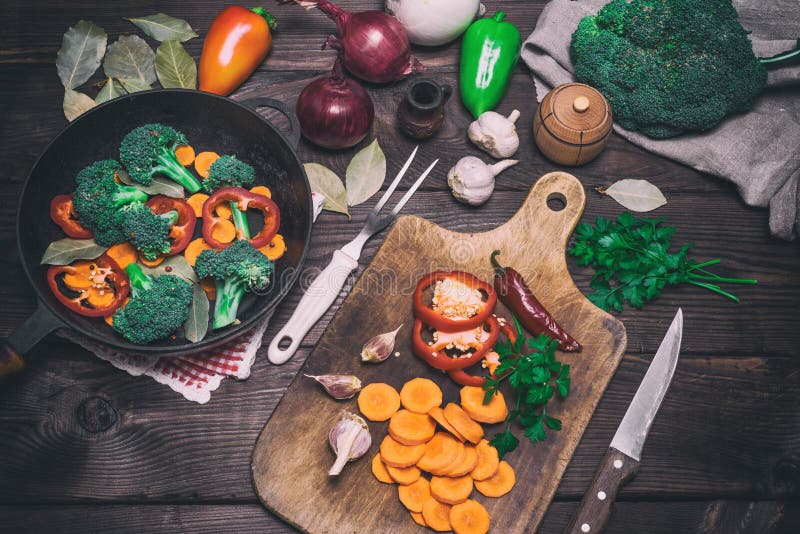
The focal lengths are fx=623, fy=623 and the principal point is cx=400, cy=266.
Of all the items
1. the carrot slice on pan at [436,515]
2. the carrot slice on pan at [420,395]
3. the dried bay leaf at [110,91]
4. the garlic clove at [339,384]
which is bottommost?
the carrot slice on pan at [436,515]

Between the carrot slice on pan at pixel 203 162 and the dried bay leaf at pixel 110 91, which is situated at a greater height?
the dried bay leaf at pixel 110 91

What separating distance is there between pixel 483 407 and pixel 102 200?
1.51m

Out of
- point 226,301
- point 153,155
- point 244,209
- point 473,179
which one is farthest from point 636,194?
point 153,155

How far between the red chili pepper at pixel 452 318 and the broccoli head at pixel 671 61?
0.92m

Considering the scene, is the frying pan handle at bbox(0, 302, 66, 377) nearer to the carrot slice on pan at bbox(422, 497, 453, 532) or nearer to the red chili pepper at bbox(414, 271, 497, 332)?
the red chili pepper at bbox(414, 271, 497, 332)

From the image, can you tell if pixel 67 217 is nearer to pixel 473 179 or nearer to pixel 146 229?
pixel 146 229

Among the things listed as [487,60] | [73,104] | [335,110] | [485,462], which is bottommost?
[485,462]

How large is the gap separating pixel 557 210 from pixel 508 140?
0.34 metres

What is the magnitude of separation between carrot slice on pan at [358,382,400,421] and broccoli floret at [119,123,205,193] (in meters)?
1.01

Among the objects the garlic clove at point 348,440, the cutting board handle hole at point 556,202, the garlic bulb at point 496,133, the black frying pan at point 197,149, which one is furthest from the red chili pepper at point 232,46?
the garlic clove at point 348,440

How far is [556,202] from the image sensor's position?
97.0 inches

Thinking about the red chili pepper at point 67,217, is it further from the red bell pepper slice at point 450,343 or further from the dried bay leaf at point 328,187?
the red bell pepper slice at point 450,343

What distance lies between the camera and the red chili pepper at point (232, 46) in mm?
2418

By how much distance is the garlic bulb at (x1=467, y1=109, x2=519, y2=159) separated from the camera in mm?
2416
